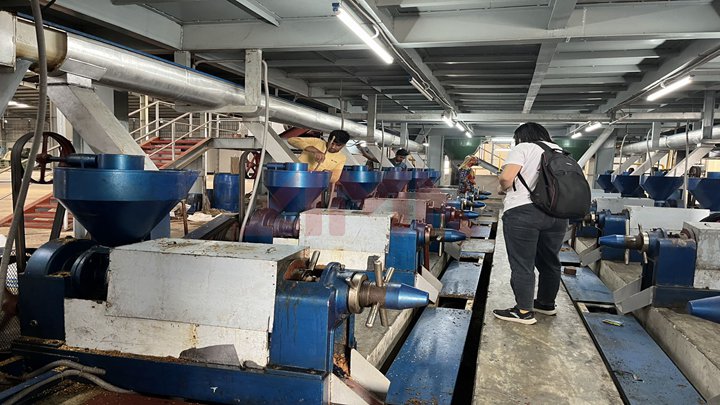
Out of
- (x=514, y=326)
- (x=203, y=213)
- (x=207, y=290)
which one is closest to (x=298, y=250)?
(x=207, y=290)

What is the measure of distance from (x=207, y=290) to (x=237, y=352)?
226 mm

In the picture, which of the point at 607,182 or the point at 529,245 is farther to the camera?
the point at 607,182

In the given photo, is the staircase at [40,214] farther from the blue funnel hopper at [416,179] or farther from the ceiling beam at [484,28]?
the blue funnel hopper at [416,179]

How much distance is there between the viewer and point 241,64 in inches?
213

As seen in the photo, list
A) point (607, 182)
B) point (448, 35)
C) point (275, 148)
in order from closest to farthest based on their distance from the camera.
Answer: point (448, 35) → point (275, 148) → point (607, 182)

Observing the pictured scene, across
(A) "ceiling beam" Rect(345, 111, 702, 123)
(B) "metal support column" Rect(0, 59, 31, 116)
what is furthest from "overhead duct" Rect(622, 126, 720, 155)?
(B) "metal support column" Rect(0, 59, 31, 116)

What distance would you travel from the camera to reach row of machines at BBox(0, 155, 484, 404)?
152 cm

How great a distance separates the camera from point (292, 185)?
10.2 feet

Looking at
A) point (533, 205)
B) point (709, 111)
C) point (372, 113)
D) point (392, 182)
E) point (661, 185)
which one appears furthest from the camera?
point (372, 113)

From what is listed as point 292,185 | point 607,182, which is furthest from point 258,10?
point 607,182

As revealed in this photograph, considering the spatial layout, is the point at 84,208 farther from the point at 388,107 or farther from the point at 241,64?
the point at 388,107

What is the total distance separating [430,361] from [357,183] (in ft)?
7.98

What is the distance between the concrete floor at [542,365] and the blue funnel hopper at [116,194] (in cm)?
155

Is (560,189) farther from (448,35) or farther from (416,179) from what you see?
(416,179)
